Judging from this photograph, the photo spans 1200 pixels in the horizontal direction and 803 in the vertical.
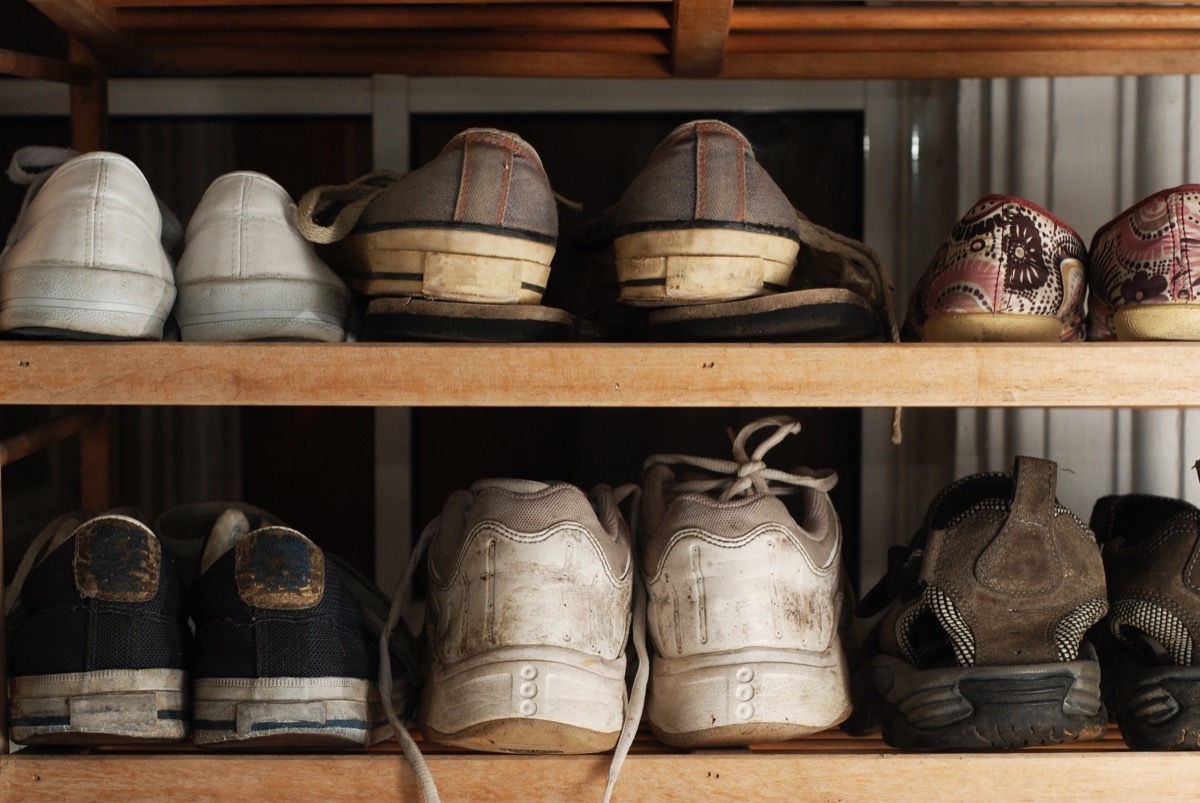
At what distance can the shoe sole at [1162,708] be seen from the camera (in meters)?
0.73

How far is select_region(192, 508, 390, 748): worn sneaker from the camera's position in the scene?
695 millimetres

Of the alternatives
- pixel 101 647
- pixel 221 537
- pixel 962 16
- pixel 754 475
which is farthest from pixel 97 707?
pixel 962 16

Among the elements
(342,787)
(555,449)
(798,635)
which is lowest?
(342,787)

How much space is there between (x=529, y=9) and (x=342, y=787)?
2.17ft

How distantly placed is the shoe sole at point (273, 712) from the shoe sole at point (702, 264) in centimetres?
36

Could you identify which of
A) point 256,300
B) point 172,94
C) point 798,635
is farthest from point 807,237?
point 172,94

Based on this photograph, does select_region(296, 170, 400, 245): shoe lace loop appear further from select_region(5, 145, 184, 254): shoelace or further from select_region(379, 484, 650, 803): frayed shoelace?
select_region(379, 484, 650, 803): frayed shoelace

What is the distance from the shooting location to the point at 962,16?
0.88m

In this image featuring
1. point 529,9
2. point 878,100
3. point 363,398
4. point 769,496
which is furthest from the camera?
point 878,100

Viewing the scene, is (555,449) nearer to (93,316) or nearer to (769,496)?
(769,496)

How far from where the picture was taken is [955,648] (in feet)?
2.50

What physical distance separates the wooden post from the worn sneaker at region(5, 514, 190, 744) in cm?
43

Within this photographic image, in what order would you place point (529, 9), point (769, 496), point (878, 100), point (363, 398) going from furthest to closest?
point (878, 100)
point (529, 9)
point (769, 496)
point (363, 398)

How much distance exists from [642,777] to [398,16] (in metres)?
0.66
